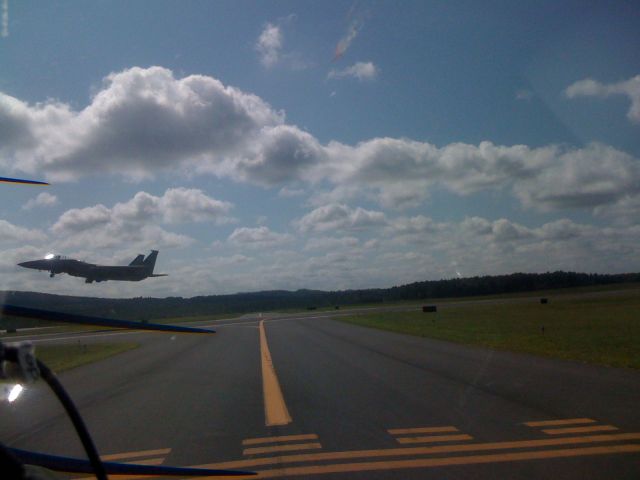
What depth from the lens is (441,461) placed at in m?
6.23

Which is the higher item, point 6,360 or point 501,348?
point 6,360

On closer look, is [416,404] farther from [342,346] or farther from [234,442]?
[342,346]

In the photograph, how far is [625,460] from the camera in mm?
6059

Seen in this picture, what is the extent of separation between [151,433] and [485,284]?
378ft

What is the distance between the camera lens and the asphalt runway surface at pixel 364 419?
20.5ft

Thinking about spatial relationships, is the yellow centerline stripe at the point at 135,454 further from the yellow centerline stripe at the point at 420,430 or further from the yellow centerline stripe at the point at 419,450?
the yellow centerline stripe at the point at 420,430

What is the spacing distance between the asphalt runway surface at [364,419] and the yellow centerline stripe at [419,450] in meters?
0.02

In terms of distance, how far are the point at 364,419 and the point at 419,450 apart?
1942mm

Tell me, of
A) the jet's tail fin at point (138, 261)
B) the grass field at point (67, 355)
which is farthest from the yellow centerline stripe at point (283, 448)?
the jet's tail fin at point (138, 261)

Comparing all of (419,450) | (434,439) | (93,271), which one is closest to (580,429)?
(434,439)

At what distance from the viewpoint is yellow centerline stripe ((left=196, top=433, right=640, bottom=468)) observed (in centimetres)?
640

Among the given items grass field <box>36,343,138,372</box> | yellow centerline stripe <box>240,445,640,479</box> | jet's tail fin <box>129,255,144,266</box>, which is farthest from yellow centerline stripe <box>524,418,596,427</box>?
jet's tail fin <box>129,255,144,266</box>

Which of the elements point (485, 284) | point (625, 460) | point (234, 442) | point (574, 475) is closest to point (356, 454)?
point (234, 442)

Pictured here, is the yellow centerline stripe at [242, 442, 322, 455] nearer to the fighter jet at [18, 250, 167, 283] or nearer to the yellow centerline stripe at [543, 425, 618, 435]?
the yellow centerline stripe at [543, 425, 618, 435]
